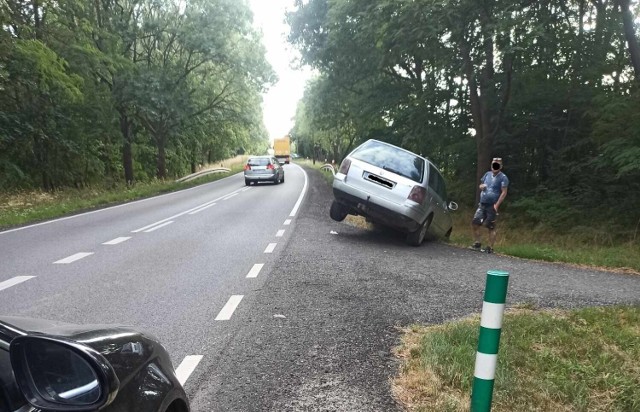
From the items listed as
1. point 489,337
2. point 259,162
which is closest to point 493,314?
point 489,337

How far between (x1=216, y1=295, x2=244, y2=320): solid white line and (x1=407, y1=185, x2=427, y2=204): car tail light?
450 centimetres

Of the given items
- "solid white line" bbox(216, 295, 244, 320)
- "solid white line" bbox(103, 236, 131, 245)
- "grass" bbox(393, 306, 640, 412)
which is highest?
"grass" bbox(393, 306, 640, 412)

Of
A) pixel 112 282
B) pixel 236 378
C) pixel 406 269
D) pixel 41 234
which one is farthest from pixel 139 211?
pixel 236 378

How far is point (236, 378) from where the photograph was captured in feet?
11.9

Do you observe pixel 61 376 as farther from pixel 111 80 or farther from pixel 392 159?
pixel 111 80

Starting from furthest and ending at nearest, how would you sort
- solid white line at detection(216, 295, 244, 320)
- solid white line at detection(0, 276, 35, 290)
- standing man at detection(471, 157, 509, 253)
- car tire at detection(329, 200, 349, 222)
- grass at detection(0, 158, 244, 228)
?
1. grass at detection(0, 158, 244, 228)
2. car tire at detection(329, 200, 349, 222)
3. standing man at detection(471, 157, 509, 253)
4. solid white line at detection(0, 276, 35, 290)
5. solid white line at detection(216, 295, 244, 320)

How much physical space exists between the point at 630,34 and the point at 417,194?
7.76m

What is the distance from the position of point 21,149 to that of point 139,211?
1021 cm

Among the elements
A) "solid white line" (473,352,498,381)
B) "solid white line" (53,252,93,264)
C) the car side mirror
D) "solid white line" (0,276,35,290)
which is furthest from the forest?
the car side mirror

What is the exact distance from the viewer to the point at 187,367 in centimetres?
379

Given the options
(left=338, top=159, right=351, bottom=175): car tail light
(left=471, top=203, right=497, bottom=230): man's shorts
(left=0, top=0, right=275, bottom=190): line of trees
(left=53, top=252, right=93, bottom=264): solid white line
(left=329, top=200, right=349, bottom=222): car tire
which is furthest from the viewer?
(left=0, top=0, right=275, bottom=190): line of trees

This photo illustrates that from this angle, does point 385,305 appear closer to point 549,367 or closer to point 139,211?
point 549,367

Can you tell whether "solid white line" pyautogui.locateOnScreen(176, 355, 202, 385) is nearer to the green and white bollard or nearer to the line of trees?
the green and white bollard

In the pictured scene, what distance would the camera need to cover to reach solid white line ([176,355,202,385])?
3.61 meters
